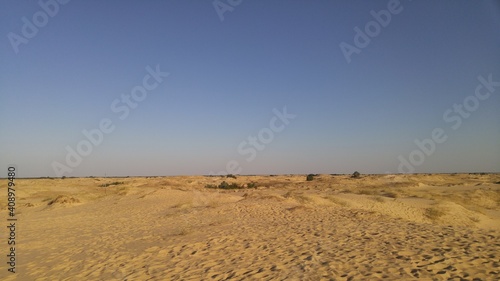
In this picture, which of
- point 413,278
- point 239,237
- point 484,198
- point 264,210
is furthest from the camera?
point 484,198

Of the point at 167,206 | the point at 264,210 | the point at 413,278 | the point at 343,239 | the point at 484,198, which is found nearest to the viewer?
the point at 413,278

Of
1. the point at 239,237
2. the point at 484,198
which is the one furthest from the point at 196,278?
the point at 484,198

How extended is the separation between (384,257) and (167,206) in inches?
688

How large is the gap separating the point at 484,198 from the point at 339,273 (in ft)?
89.0

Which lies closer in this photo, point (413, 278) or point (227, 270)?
point (413, 278)

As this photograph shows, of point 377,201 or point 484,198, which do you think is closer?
point 377,201

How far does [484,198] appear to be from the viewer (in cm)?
2606

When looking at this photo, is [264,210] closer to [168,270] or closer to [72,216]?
[168,270]

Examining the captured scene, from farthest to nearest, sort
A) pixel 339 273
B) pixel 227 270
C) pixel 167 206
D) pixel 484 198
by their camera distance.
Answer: pixel 484 198
pixel 167 206
pixel 227 270
pixel 339 273

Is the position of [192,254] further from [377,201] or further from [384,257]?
[377,201]

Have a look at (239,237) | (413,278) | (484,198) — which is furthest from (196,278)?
(484,198)

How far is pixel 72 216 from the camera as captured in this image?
1905 cm

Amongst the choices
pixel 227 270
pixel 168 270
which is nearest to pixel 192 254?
pixel 168 270

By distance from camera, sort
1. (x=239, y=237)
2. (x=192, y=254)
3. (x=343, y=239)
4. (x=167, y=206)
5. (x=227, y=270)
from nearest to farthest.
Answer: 1. (x=227, y=270)
2. (x=192, y=254)
3. (x=343, y=239)
4. (x=239, y=237)
5. (x=167, y=206)
